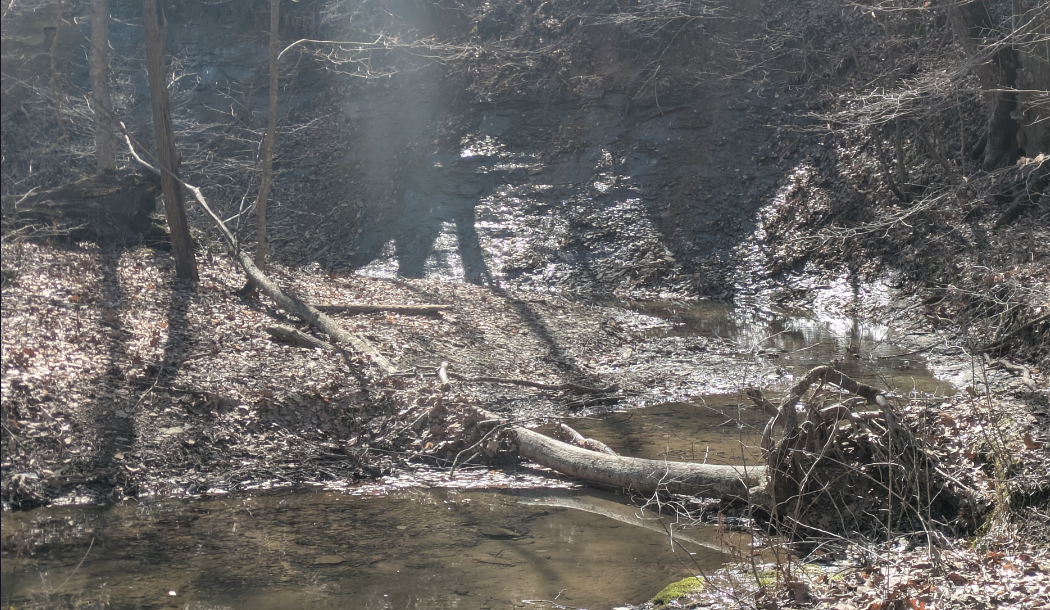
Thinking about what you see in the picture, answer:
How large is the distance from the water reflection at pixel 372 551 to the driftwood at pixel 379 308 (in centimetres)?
599

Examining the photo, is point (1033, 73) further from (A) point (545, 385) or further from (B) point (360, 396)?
(B) point (360, 396)

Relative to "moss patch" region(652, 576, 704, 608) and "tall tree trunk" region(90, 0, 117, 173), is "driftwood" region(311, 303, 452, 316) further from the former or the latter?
"moss patch" region(652, 576, 704, 608)

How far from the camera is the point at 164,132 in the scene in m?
12.7

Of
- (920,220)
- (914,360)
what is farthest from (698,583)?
(920,220)

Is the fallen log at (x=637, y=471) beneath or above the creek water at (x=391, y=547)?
above

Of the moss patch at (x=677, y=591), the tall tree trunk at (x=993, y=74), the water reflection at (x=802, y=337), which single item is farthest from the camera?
the tall tree trunk at (x=993, y=74)

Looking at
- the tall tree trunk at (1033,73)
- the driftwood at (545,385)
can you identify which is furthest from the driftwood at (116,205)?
the tall tree trunk at (1033,73)

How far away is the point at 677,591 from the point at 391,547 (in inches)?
89.9

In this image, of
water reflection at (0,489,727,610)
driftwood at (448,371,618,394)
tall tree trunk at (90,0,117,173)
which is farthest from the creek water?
tall tree trunk at (90,0,117,173)

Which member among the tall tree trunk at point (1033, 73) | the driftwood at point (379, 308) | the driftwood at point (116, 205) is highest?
the tall tree trunk at point (1033, 73)

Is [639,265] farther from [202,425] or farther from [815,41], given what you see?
[202,425]

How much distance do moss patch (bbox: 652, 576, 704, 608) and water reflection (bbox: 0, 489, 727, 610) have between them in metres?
0.18

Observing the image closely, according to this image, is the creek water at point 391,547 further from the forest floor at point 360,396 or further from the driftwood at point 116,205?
the driftwood at point 116,205

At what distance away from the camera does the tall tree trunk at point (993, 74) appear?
1277cm
